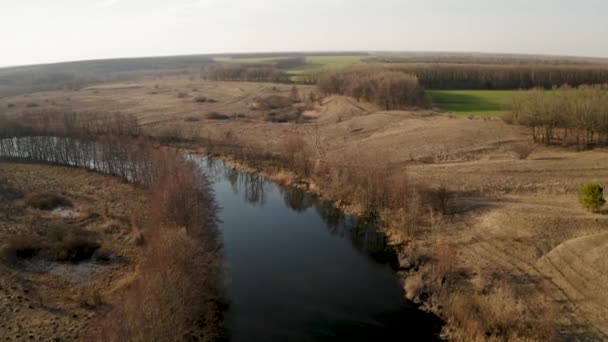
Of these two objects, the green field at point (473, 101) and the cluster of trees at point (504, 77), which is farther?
the cluster of trees at point (504, 77)

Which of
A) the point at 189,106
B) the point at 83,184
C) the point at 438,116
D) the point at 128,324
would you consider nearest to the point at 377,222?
the point at 128,324

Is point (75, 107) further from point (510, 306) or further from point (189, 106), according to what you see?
point (510, 306)

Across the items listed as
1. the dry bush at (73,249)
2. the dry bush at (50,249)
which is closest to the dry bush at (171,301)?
the dry bush at (73,249)

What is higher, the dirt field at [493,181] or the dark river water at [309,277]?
the dirt field at [493,181]

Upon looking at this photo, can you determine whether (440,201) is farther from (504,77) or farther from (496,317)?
(504,77)

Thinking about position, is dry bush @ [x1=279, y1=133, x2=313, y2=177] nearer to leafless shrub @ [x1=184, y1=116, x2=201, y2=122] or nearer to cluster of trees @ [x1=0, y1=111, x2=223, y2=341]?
cluster of trees @ [x1=0, y1=111, x2=223, y2=341]

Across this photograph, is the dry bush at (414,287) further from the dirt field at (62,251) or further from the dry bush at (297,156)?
the dry bush at (297,156)

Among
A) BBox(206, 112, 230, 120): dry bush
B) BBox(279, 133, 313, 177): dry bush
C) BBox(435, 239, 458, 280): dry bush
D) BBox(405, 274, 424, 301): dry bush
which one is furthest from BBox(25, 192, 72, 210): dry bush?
BBox(206, 112, 230, 120): dry bush
